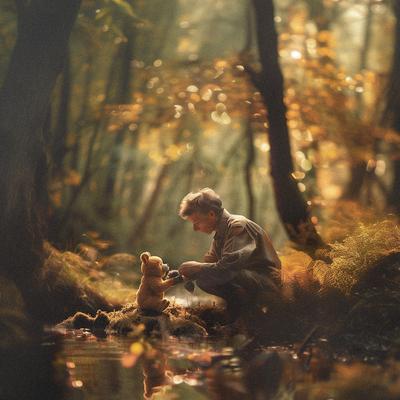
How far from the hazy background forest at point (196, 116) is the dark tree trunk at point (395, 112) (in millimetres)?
167

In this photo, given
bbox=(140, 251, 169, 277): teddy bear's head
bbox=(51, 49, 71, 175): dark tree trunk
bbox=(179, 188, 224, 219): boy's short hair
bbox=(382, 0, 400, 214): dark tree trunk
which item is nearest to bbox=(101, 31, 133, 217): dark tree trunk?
bbox=(51, 49, 71, 175): dark tree trunk

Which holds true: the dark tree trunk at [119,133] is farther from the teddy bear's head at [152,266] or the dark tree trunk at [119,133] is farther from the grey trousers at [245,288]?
the grey trousers at [245,288]

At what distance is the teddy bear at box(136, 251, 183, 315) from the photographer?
6.88 m

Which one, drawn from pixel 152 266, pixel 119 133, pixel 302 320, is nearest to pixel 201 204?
pixel 152 266

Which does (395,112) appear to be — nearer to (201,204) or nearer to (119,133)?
(201,204)

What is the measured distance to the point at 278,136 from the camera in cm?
861

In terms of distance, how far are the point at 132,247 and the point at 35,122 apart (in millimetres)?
3860

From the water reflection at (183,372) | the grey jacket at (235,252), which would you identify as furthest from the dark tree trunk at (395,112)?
the water reflection at (183,372)

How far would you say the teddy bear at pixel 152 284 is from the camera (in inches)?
271

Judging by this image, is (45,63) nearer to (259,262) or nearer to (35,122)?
(35,122)

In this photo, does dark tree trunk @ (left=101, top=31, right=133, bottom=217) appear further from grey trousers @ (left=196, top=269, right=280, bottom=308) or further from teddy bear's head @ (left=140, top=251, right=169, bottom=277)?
grey trousers @ (left=196, top=269, right=280, bottom=308)

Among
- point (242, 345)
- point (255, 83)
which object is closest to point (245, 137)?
point (255, 83)

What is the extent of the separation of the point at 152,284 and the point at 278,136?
106 inches

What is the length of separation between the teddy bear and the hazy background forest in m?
2.78
